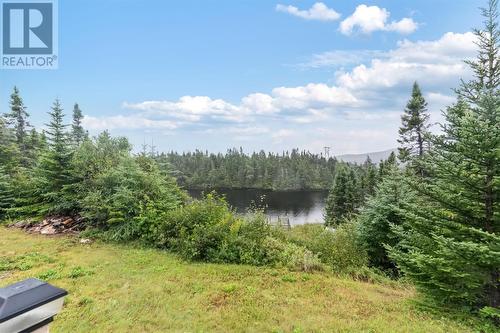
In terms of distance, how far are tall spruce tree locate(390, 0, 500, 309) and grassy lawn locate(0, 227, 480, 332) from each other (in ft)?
2.45

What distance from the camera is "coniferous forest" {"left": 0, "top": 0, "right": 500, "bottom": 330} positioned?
4.19 metres

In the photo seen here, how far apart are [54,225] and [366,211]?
432 inches

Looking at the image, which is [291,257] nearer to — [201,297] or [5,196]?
[201,297]

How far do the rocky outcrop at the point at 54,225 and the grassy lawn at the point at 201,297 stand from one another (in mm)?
1964

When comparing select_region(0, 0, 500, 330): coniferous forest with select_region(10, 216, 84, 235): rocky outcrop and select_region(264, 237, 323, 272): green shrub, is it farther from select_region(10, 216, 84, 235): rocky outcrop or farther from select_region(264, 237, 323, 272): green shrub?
select_region(10, 216, 84, 235): rocky outcrop

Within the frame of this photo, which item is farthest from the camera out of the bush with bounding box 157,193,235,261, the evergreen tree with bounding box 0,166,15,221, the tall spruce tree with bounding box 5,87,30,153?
the tall spruce tree with bounding box 5,87,30,153

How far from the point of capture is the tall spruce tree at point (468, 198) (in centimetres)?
397

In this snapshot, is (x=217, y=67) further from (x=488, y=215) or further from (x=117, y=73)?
(x=488, y=215)

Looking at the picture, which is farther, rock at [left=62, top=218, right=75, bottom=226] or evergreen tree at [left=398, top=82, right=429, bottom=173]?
evergreen tree at [left=398, top=82, right=429, bottom=173]

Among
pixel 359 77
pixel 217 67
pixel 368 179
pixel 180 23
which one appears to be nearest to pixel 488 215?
pixel 359 77

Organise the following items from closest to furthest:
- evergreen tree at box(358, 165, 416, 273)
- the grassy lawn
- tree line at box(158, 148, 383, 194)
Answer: the grassy lawn, evergreen tree at box(358, 165, 416, 273), tree line at box(158, 148, 383, 194)

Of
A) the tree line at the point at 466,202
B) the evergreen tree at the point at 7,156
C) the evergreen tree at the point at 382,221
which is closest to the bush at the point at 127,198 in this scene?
the evergreen tree at the point at 382,221

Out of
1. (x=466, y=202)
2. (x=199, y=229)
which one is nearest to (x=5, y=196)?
(x=199, y=229)

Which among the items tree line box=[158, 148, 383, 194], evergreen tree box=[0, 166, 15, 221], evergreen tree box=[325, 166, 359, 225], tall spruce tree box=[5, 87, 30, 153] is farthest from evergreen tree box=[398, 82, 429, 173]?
tree line box=[158, 148, 383, 194]
